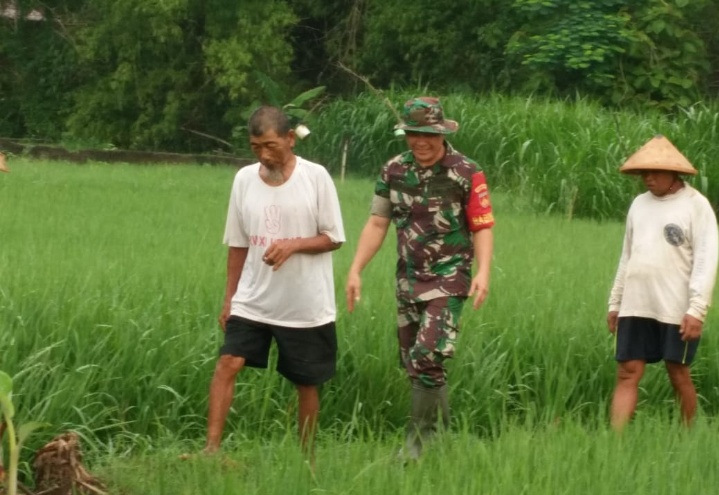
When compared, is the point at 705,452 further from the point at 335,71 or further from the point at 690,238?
the point at 335,71

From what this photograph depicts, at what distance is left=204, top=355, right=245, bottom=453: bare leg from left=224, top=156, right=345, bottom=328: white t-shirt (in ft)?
0.65

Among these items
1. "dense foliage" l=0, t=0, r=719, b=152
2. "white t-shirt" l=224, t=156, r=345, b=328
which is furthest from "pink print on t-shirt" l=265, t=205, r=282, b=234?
"dense foliage" l=0, t=0, r=719, b=152

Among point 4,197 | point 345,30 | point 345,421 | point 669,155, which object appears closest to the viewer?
point 669,155

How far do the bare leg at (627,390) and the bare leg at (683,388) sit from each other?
14cm

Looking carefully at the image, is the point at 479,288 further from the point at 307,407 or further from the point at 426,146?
the point at 307,407

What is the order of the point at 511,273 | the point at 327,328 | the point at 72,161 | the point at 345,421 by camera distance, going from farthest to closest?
the point at 72,161 < the point at 511,273 < the point at 345,421 < the point at 327,328

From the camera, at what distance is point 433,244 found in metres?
6.25

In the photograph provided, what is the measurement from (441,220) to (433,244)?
0.11m

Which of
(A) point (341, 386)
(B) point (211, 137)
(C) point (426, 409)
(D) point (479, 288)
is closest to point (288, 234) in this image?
(D) point (479, 288)

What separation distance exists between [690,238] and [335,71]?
26973mm

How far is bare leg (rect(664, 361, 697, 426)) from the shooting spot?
6.79m

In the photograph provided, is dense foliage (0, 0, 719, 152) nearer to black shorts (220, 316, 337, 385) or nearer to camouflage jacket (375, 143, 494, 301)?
camouflage jacket (375, 143, 494, 301)

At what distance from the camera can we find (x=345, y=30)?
106ft

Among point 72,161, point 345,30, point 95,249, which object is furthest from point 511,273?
point 345,30
